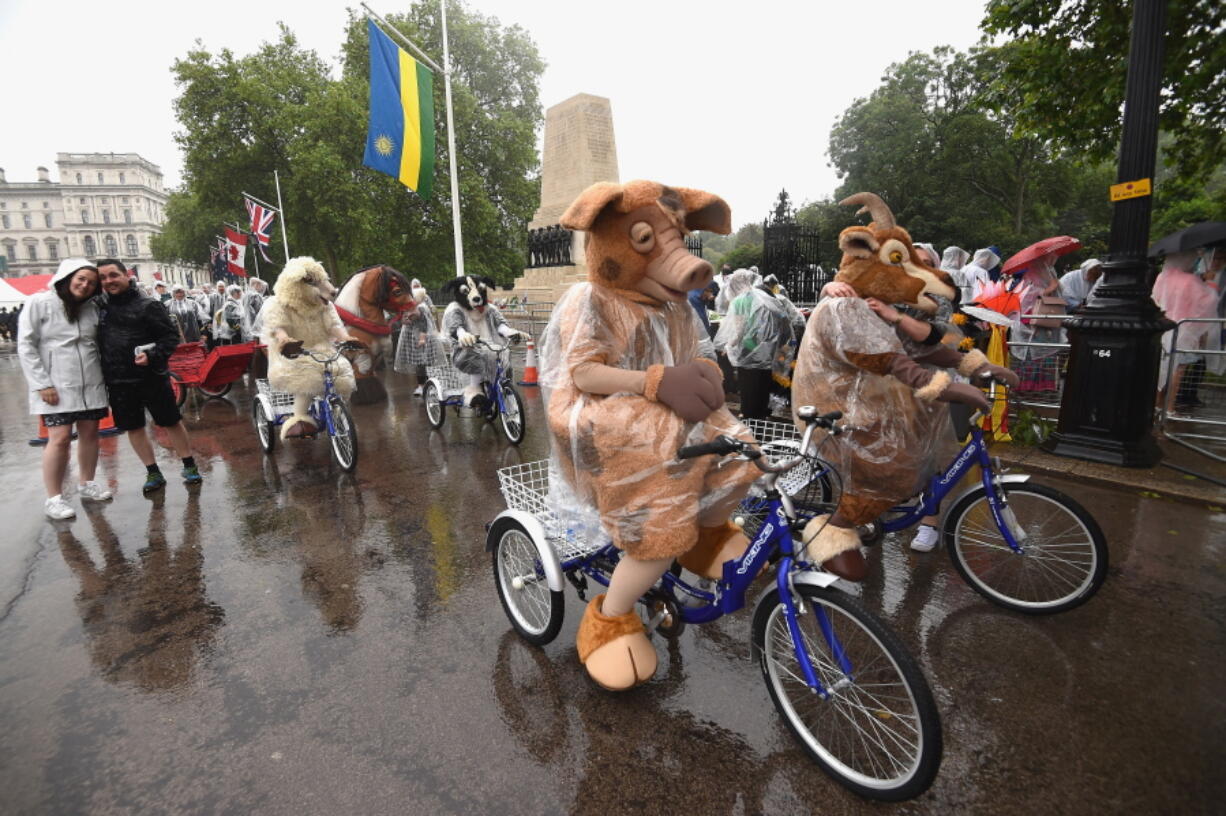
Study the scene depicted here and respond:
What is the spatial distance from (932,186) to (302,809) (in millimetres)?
33634

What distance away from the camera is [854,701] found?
2.33 meters

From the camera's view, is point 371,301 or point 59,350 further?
point 371,301

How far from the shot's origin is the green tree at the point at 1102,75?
6859mm

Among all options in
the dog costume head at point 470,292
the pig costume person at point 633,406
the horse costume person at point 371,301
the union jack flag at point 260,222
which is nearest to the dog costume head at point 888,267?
the pig costume person at point 633,406

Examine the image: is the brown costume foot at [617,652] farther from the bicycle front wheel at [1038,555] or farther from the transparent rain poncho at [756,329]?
the transparent rain poncho at [756,329]

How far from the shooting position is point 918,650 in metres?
2.91

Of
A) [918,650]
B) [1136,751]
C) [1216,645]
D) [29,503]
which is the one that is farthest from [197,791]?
[29,503]

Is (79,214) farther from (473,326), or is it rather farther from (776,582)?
(776,582)

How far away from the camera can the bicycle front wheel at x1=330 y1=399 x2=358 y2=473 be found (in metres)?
5.83

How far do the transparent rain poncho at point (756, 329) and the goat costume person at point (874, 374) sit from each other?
10.8ft

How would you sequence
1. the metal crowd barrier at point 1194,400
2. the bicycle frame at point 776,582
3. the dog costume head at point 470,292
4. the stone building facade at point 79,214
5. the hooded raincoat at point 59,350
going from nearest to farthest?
the bicycle frame at point 776,582 → the hooded raincoat at point 59,350 → the metal crowd barrier at point 1194,400 → the dog costume head at point 470,292 → the stone building facade at point 79,214

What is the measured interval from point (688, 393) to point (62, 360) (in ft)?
17.1

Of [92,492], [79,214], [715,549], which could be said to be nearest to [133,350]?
[92,492]

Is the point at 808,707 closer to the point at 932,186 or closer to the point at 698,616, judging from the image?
the point at 698,616
